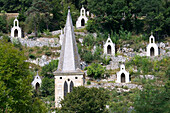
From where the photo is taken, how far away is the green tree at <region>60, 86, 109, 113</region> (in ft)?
105

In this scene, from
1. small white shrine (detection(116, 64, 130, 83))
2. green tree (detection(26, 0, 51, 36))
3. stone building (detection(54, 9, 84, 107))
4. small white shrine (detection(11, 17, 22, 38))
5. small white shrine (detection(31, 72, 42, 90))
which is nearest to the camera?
stone building (detection(54, 9, 84, 107))

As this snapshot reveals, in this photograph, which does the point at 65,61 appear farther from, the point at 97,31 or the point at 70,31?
the point at 97,31

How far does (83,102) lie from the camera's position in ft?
106

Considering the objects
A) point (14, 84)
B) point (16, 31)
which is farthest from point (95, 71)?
point (14, 84)

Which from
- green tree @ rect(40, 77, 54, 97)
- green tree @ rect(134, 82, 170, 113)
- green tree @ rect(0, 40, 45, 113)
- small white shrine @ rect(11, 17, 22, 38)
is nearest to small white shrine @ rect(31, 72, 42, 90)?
green tree @ rect(40, 77, 54, 97)

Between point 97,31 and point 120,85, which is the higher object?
point 97,31

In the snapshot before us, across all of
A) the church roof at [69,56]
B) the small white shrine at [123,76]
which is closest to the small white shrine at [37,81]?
the small white shrine at [123,76]

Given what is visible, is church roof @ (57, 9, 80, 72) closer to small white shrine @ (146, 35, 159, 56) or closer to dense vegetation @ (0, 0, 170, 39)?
small white shrine @ (146, 35, 159, 56)

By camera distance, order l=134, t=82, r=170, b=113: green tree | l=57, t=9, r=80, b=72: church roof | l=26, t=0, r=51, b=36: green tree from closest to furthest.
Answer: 1. l=134, t=82, r=170, b=113: green tree
2. l=57, t=9, r=80, b=72: church roof
3. l=26, t=0, r=51, b=36: green tree

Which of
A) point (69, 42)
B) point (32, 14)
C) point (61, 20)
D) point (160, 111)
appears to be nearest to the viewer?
point (160, 111)

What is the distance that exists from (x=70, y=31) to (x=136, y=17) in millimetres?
28711

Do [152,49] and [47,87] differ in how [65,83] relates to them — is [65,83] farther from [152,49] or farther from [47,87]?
[152,49]

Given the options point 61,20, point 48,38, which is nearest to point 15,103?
point 48,38

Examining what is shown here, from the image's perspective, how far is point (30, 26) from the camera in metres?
63.8
